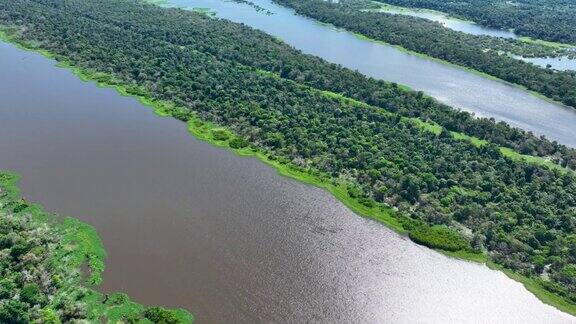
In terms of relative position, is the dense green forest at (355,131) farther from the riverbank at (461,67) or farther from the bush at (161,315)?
the riverbank at (461,67)

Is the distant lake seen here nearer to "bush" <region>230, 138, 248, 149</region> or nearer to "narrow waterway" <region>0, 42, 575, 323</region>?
"bush" <region>230, 138, 248, 149</region>

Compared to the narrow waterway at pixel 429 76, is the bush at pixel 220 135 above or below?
below

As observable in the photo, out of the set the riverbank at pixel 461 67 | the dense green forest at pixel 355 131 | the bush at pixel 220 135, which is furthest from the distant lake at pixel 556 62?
the bush at pixel 220 135

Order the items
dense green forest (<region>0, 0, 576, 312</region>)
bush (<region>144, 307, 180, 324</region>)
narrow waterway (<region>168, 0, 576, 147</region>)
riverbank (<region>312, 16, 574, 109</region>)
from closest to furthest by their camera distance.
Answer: bush (<region>144, 307, 180, 324</region>) → dense green forest (<region>0, 0, 576, 312</region>) → narrow waterway (<region>168, 0, 576, 147</region>) → riverbank (<region>312, 16, 574, 109</region>)

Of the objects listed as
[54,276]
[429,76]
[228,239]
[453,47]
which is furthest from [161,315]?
[453,47]

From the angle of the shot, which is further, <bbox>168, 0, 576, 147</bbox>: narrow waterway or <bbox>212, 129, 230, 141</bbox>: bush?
<bbox>168, 0, 576, 147</bbox>: narrow waterway

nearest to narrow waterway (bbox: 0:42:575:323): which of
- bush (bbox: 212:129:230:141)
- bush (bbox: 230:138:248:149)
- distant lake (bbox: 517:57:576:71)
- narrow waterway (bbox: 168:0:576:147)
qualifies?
bush (bbox: 230:138:248:149)

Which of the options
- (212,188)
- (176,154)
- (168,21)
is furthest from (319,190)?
(168,21)
